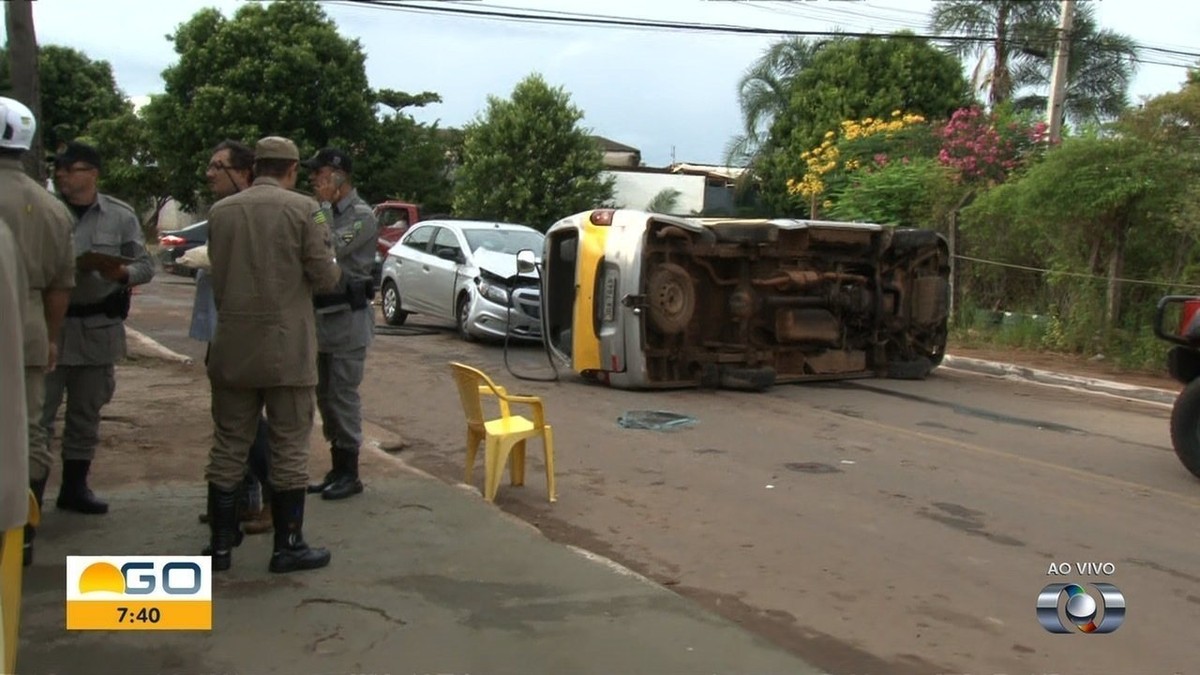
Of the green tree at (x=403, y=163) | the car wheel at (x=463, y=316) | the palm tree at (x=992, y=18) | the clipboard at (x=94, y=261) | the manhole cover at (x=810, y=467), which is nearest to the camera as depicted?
the clipboard at (x=94, y=261)

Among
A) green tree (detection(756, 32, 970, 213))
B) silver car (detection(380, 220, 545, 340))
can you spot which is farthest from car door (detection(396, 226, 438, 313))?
green tree (detection(756, 32, 970, 213))

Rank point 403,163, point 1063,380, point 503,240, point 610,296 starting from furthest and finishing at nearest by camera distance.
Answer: point 403,163, point 503,240, point 1063,380, point 610,296

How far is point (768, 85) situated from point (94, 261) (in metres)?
30.7

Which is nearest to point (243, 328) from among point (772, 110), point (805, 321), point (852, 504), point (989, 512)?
point (852, 504)

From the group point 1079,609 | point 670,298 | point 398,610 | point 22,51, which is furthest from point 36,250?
point 670,298

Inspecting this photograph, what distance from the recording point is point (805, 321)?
12242mm

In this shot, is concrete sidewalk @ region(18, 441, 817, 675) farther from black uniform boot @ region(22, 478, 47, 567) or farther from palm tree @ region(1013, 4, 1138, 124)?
palm tree @ region(1013, 4, 1138, 124)

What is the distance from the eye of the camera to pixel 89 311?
5.86 m

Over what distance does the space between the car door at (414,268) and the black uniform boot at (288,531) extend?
11.1m

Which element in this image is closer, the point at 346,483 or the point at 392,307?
the point at 346,483

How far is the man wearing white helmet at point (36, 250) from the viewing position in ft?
14.8

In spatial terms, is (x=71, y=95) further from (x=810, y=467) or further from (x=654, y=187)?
(x=810, y=467)

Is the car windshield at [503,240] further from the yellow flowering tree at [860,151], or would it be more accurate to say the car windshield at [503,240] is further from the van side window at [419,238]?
the yellow flowering tree at [860,151]

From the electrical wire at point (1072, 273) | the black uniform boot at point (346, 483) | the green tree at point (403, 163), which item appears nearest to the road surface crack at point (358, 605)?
the black uniform boot at point (346, 483)
